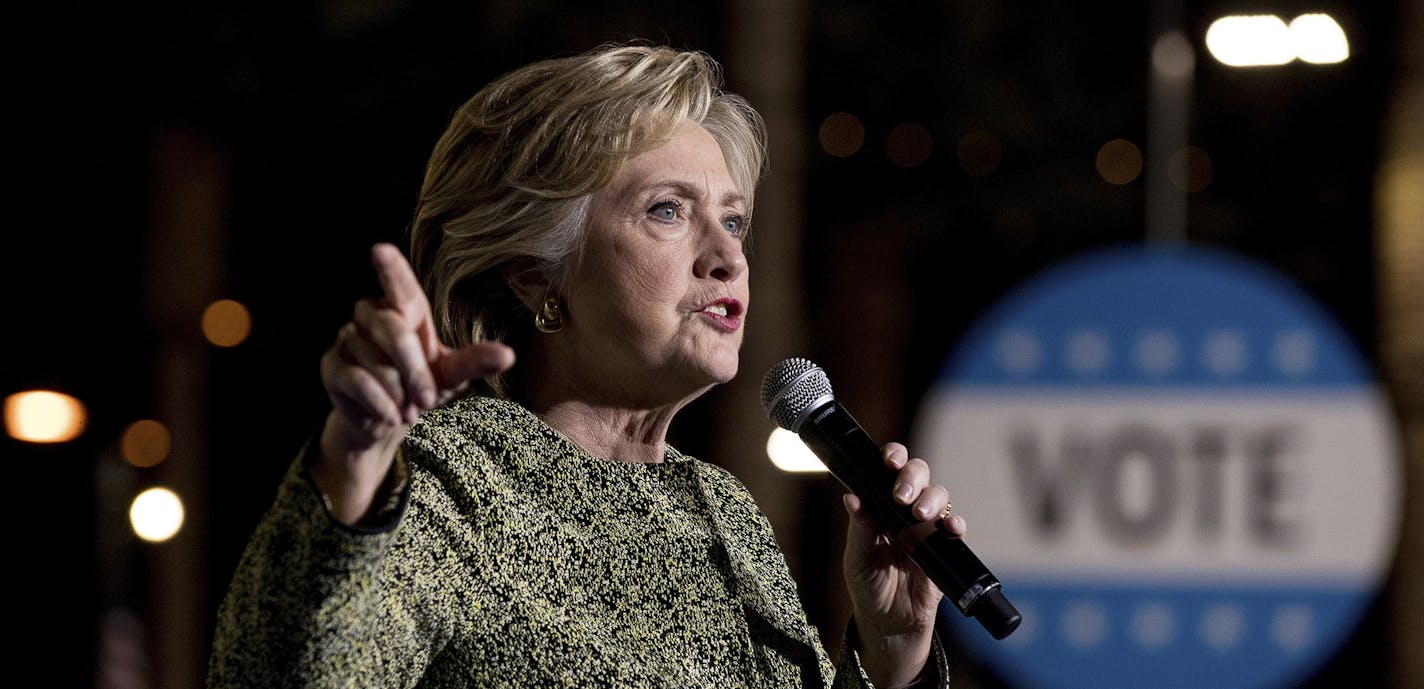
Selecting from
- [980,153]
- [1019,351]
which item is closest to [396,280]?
[1019,351]

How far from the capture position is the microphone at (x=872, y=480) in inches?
84.2

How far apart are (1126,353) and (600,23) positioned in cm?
278

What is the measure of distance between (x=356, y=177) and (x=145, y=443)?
3.48m

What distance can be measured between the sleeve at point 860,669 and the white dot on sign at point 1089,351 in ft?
5.74

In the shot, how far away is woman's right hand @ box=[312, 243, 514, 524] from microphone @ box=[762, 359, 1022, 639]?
837 millimetres

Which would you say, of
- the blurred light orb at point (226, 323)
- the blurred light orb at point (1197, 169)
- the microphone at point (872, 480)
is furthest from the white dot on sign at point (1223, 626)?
the blurred light orb at point (226, 323)

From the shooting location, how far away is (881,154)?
28.6ft

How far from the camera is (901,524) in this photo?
A: 2.27 meters

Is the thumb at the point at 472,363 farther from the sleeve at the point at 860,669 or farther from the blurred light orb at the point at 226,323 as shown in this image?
the blurred light orb at the point at 226,323

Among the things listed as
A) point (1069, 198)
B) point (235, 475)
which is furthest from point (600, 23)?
point (235, 475)

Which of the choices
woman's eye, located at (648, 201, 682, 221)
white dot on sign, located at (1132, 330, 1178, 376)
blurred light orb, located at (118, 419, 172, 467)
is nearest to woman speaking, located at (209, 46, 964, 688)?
woman's eye, located at (648, 201, 682, 221)

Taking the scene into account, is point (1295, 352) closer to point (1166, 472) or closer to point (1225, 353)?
point (1225, 353)

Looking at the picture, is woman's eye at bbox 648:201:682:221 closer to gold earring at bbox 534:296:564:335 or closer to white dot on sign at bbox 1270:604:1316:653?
gold earring at bbox 534:296:564:335

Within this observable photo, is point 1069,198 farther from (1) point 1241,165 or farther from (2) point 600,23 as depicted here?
(2) point 600,23
